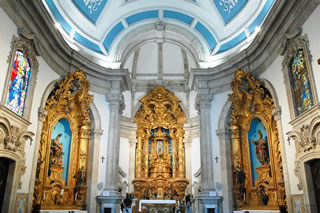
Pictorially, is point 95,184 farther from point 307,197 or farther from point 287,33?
point 287,33

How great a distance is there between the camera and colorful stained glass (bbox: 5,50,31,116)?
941 cm

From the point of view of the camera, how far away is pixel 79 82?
1305 centimetres

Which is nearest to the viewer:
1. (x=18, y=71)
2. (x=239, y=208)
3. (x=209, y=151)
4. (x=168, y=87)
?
(x=18, y=71)

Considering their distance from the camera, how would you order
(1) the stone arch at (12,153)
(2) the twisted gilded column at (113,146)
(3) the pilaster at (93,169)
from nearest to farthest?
(1) the stone arch at (12,153), (3) the pilaster at (93,169), (2) the twisted gilded column at (113,146)

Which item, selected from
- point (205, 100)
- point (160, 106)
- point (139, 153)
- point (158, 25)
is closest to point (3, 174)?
point (205, 100)

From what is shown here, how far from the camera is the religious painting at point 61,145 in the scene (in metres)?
12.6

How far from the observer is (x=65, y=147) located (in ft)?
43.9

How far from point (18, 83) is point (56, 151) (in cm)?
386

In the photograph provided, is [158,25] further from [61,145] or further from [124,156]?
[61,145]

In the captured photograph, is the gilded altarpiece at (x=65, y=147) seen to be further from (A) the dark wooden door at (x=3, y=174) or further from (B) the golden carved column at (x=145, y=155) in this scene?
(B) the golden carved column at (x=145, y=155)

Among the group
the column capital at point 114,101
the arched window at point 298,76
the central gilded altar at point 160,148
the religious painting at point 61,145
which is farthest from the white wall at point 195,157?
the arched window at point 298,76

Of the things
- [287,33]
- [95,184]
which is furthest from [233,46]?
[95,184]

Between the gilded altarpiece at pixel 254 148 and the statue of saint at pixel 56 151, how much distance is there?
7.66 m

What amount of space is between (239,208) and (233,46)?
769 centimetres
